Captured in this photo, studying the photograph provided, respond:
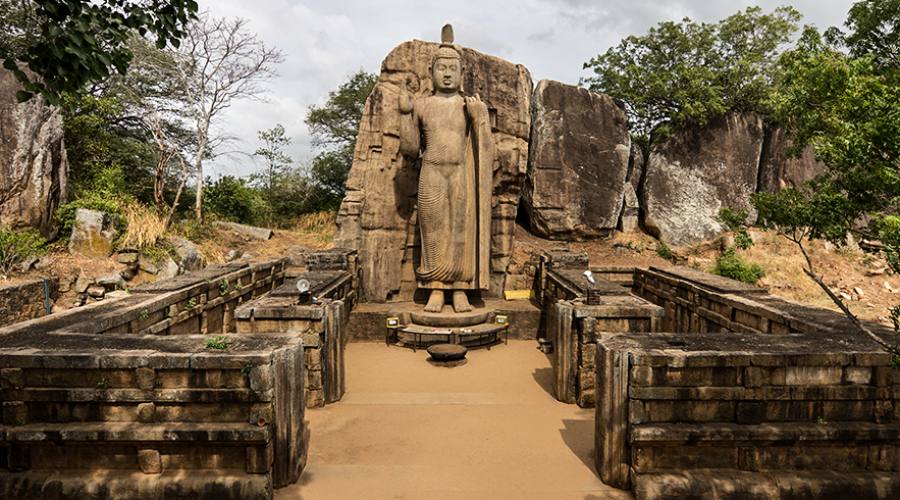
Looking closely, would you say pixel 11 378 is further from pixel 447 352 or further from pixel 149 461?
pixel 447 352

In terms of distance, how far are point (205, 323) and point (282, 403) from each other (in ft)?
13.4

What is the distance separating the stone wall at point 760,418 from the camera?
3652mm

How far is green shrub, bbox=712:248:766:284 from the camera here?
41.9 ft

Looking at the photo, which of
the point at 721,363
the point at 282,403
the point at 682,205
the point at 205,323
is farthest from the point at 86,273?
the point at 682,205

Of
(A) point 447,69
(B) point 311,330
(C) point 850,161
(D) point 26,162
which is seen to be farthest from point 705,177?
(D) point 26,162

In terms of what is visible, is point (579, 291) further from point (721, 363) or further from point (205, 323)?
point (205, 323)

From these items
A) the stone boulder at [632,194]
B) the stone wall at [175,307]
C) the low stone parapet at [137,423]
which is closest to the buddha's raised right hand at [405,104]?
the stone wall at [175,307]

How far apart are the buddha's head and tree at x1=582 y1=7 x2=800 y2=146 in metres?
8.95

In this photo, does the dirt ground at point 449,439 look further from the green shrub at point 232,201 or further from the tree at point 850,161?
the green shrub at point 232,201

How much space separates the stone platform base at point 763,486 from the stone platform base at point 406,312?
5.13m

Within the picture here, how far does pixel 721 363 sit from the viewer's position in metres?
3.74

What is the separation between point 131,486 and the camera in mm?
3465

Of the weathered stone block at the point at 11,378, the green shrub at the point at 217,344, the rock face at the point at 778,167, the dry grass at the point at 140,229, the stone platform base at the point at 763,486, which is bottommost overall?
the stone platform base at the point at 763,486

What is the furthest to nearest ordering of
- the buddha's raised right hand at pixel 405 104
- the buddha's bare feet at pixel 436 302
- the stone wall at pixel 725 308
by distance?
the buddha's bare feet at pixel 436 302 < the buddha's raised right hand at pixel 405 104 < the stone wall at pixel 725 308
